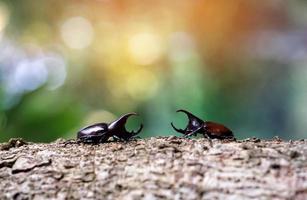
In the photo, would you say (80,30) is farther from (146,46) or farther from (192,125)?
(192,125)

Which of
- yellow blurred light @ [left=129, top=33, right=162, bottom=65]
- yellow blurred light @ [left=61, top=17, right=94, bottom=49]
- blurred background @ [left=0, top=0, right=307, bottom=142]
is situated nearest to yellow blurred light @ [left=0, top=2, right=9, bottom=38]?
blurred background @ [left=0, top=0, right=307, bottom=142]

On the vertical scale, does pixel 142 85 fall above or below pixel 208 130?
above

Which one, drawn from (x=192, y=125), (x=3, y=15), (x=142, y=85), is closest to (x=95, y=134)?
(x=192, y=125)

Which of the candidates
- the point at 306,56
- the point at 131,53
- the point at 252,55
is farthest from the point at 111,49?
the point at 306,56

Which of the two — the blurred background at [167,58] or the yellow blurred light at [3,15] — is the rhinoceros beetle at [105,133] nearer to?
the blurred background at [167,58]

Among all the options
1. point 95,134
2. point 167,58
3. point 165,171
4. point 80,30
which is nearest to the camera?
point 165,171

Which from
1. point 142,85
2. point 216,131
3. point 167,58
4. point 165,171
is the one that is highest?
point 167,58

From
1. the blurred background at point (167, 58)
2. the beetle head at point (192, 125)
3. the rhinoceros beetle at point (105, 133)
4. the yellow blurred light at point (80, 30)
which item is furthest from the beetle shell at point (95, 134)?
the yellow blurred light at point (80, 30)

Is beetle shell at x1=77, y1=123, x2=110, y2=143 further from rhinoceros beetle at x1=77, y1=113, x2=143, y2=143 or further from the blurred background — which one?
the blurred background
